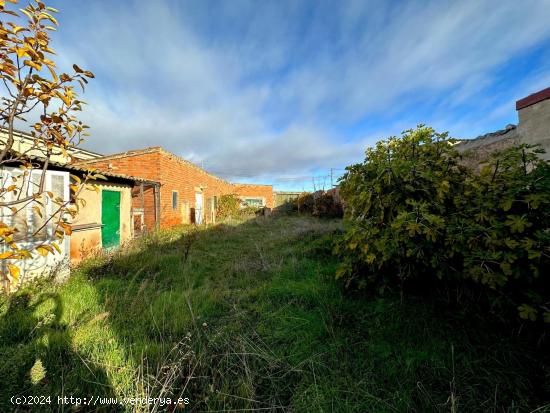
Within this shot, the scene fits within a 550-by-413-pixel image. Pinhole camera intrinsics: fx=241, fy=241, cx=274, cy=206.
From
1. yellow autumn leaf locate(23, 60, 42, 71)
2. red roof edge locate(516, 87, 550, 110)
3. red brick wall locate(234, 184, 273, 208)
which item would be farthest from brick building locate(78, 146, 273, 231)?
red brick wall locate(234, 184, 273, 208)

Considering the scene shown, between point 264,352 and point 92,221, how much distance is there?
6374 millimetres

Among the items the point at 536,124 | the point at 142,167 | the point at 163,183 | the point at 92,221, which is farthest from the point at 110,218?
the point at 536,124

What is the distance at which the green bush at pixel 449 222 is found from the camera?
72.5 inches

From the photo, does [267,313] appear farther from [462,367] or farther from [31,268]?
[31,268]

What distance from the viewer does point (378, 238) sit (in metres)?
2.59

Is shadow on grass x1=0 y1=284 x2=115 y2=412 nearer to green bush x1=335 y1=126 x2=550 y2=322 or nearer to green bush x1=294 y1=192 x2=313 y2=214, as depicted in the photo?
green bush x1=335 y1=126 x2=550 y2=322

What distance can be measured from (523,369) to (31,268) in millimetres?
6526

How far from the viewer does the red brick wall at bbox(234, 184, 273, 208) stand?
82.5ft

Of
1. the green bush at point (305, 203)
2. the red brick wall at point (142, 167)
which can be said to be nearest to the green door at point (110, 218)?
the red brick wall at point (142, 167)

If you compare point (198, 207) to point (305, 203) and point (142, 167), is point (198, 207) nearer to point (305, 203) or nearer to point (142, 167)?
point (142, 167)

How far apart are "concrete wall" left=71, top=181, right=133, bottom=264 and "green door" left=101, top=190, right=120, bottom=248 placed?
149mm

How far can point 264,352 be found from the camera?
2.28 meters

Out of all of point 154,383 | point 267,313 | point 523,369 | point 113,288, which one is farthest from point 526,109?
point 113,288

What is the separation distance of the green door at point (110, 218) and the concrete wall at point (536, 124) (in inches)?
353
